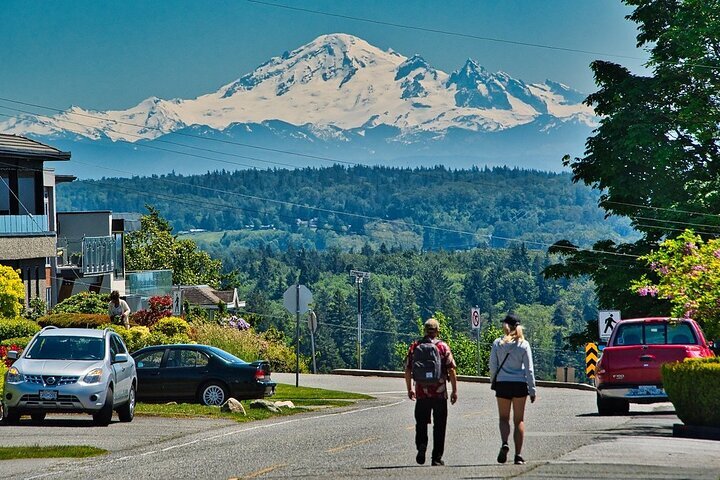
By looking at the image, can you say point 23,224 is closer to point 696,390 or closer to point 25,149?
point 25,149

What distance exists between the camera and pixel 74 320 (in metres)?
43.0

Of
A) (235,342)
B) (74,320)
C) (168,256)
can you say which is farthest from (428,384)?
(168,256)

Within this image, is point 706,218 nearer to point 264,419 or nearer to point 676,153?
point 676,153

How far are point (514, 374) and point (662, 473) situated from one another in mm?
2957

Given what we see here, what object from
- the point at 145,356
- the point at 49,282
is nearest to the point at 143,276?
the point at 49,282

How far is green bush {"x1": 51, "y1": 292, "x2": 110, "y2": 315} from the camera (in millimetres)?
49219

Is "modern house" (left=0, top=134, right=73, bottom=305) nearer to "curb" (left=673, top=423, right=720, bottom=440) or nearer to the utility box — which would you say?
the utility box

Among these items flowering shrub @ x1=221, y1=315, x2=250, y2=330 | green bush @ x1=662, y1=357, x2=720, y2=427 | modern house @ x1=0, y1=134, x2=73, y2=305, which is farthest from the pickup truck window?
flowering shrub @ x1=221, y1=315, x2=250, y2=330

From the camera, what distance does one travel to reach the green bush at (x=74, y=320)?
A: 141 ft

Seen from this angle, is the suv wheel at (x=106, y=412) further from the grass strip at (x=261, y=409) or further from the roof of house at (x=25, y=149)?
the roof of house at (x=25, y=149)

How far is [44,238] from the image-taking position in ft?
177

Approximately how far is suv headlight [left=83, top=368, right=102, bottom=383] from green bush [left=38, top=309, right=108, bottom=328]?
19016 millimetres

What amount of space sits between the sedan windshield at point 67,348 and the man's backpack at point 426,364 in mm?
9080

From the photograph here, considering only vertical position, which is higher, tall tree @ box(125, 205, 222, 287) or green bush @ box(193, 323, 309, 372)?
tall tree @ box(125, 205, 222, 287)
